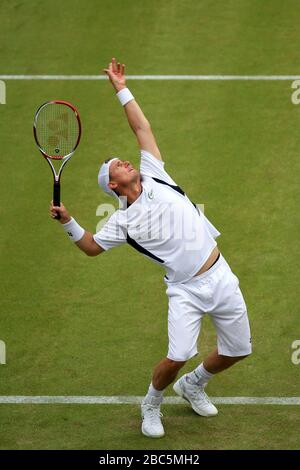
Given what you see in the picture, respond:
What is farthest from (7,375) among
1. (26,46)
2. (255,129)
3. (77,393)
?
(26,46)

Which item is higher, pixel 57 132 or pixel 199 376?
pixel 57 132

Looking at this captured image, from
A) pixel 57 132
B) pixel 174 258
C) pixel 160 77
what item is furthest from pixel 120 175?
pixel 160 77

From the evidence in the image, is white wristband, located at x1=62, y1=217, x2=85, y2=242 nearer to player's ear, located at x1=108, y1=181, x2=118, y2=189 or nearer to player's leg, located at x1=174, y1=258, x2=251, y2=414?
player's ear, located at x1=108, y1=181, x2=118, y2=189

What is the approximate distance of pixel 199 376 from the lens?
10180 mm

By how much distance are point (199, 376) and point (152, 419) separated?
605 millimetres

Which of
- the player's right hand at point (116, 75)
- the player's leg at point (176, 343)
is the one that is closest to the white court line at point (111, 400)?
the player's leg at point (176, 343)

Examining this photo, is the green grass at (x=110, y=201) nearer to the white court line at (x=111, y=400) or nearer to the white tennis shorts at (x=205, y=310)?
the white court line at (x=111, y=400)

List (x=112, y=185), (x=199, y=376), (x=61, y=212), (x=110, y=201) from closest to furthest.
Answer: (x=61, y=212), (x=112, y=185), (x=199, y=376), (x=110, y=201)

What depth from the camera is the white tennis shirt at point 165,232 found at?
970cm

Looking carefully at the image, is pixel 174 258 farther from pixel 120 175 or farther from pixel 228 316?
pixel 120 175

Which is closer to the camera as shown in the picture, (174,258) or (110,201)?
(174,258)

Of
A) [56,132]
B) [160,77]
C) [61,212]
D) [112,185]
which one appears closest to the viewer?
[61,212]

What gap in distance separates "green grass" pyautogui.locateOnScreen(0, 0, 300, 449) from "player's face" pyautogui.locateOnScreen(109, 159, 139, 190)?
84.2 inches

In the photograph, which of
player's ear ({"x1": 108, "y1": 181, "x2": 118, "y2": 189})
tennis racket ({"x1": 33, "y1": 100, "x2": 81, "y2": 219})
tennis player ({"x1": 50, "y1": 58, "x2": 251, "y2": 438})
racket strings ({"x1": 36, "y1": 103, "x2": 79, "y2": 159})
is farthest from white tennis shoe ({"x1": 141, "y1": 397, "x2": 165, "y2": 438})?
racket strings ({"x1": 36, "y1": 103, "x2": 79, "y2": 159})
